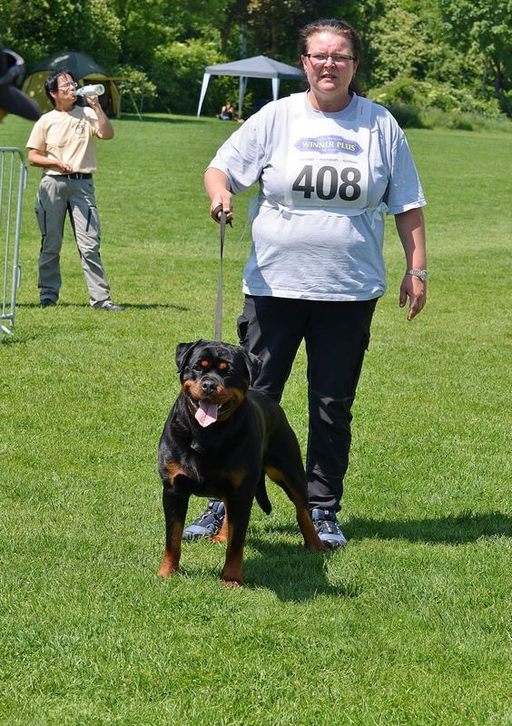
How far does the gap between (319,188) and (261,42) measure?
6723 centimetres

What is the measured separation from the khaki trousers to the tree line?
38609mm

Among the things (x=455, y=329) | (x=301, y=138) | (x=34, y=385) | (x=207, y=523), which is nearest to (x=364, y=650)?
(x=207, y=523)

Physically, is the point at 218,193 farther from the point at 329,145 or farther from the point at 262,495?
the point at 262,495

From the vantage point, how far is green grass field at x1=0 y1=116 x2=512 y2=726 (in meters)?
3.65

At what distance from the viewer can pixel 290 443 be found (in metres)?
5.02

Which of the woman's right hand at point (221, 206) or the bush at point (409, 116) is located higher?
the woman's right hand at point (221, 206)

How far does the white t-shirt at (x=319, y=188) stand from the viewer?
487 cm

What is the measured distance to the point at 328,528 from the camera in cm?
529

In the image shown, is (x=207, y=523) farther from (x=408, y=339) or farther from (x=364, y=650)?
(x=408, y=339)

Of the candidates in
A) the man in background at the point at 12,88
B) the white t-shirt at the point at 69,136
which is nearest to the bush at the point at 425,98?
the white t-shirt at the point at 69,136

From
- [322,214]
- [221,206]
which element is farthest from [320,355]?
[221,206]

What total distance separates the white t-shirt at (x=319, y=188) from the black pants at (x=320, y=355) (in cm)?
11

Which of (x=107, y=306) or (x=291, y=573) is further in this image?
(x=107, y=306)

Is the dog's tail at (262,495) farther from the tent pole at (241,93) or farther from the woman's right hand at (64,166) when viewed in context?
the tent pole at (241,93)
